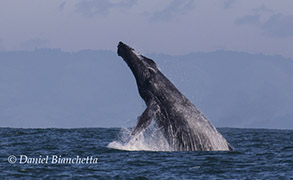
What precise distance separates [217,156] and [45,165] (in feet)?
19.5

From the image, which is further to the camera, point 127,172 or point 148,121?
point 148,121

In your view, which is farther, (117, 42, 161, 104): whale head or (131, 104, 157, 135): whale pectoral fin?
(117, 42, 161, 104): whale head

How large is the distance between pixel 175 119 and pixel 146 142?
218 centimetres

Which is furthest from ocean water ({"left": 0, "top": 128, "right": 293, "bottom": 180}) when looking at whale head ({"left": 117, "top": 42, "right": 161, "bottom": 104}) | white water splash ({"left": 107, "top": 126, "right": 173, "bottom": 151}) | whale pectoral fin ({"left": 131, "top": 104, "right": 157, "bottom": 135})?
whale head ({"left": 117, "top": 42, "right": 161, "bottom": 104})

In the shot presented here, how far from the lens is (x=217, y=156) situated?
21.1m

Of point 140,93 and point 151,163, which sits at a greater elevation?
point 140,93

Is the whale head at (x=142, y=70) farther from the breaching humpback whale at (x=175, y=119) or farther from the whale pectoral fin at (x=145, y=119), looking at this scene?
the whale pectoral fin at (x=145, y=119)

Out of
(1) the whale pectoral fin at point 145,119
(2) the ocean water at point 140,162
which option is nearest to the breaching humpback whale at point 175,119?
(1) the whale pectoral fin at point 145,119

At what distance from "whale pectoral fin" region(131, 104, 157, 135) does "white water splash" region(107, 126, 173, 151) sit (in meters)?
0.31

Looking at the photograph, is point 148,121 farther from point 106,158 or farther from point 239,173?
point 239,173

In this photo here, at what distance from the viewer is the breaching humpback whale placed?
2220 centimetres

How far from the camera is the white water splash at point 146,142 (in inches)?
896

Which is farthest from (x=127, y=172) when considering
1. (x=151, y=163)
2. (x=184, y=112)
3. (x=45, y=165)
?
(x=184, y=112)

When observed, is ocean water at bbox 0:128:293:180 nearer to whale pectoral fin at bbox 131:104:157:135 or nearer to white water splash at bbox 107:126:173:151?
white water splash at bbox 107:126:173:151
